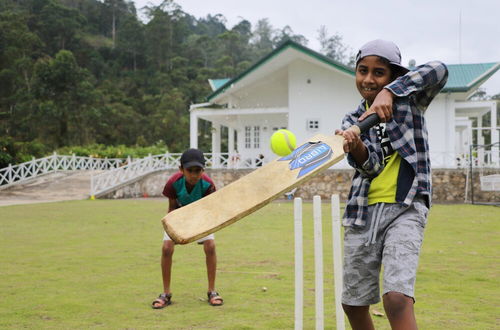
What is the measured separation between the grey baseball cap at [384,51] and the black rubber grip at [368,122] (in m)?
0.38

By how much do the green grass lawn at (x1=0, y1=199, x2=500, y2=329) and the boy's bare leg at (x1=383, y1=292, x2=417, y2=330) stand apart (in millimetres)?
1950

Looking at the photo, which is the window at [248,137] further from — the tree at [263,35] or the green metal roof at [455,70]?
the tree at [263,35]

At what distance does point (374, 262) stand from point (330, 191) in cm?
1862

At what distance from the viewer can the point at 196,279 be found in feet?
20.5

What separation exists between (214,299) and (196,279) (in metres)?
1.31

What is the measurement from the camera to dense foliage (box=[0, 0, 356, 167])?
50.4m

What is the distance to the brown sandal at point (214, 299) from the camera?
495 cm

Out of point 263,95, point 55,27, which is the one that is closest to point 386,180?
point 263,95

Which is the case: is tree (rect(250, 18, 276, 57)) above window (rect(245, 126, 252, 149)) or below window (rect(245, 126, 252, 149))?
above

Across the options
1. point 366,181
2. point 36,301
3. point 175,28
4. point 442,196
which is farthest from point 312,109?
point 175,28

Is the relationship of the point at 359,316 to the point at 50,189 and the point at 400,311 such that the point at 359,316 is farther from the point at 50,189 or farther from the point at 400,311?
the point at 50,189

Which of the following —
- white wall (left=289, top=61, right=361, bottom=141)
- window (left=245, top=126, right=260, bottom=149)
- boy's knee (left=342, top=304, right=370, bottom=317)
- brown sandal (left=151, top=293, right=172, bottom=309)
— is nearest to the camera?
boy's knee (left=342, top=304, right=370, bottom=317)

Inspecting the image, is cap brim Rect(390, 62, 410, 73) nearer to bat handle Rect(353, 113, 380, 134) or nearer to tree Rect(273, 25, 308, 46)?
bat handle Rect(353, 113, 380, 134)

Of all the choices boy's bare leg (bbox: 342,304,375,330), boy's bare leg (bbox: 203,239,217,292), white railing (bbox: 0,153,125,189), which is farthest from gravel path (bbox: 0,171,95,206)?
boy's bare leg (bbox: 342,304,375,330)
